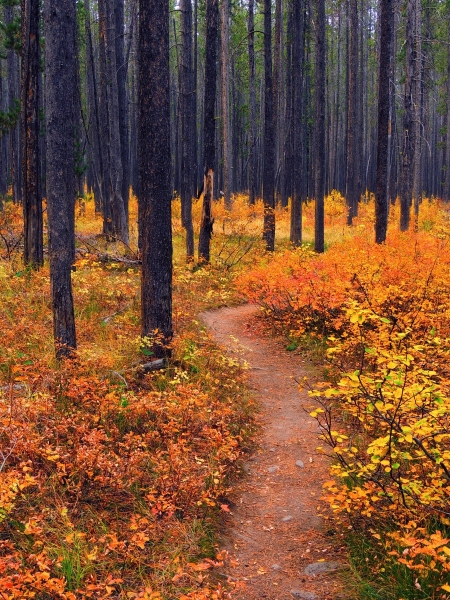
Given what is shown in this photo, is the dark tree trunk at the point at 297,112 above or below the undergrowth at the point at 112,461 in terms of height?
above

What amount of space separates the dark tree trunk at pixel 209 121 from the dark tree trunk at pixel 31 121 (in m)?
4.90

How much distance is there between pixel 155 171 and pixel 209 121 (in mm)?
7745

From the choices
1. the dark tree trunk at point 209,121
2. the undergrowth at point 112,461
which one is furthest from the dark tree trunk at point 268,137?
the undergrowth at point 112,461

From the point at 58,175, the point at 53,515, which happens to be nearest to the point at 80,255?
the point at 58,175

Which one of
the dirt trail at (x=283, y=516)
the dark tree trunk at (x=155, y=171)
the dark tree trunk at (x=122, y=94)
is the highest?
the dark tree trunk at (x=122, y=94)

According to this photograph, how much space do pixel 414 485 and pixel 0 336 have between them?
556 centimetres

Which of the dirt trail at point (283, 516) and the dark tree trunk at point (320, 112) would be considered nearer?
the dirt trail at point (283, 516)

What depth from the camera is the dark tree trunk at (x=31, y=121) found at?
30.0 feet

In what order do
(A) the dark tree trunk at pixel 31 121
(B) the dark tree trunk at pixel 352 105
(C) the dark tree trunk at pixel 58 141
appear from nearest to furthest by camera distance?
(C) the dark tree trunk at pixel 58 141 → (A) the dark tree trunk at pixel 31 121 → (B) the dark tree trunk at pixel 352 105

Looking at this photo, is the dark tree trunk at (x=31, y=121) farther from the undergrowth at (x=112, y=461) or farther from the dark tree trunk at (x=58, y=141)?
the dark tree trunk at (x=58, y=141)

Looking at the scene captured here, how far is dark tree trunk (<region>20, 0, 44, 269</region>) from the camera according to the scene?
9.14 m

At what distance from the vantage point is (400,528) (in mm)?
3988

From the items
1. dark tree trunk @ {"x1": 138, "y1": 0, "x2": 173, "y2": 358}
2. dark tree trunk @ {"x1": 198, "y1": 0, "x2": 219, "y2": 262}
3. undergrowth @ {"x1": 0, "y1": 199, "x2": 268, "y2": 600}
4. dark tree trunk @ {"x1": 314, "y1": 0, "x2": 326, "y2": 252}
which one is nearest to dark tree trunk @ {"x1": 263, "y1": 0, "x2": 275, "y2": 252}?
dark tree trunk @ {"x1": 314, "y1": 0, "x2": 326, "y2": 252}

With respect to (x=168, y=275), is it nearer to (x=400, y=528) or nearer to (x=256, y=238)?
(x=400, y=528)
